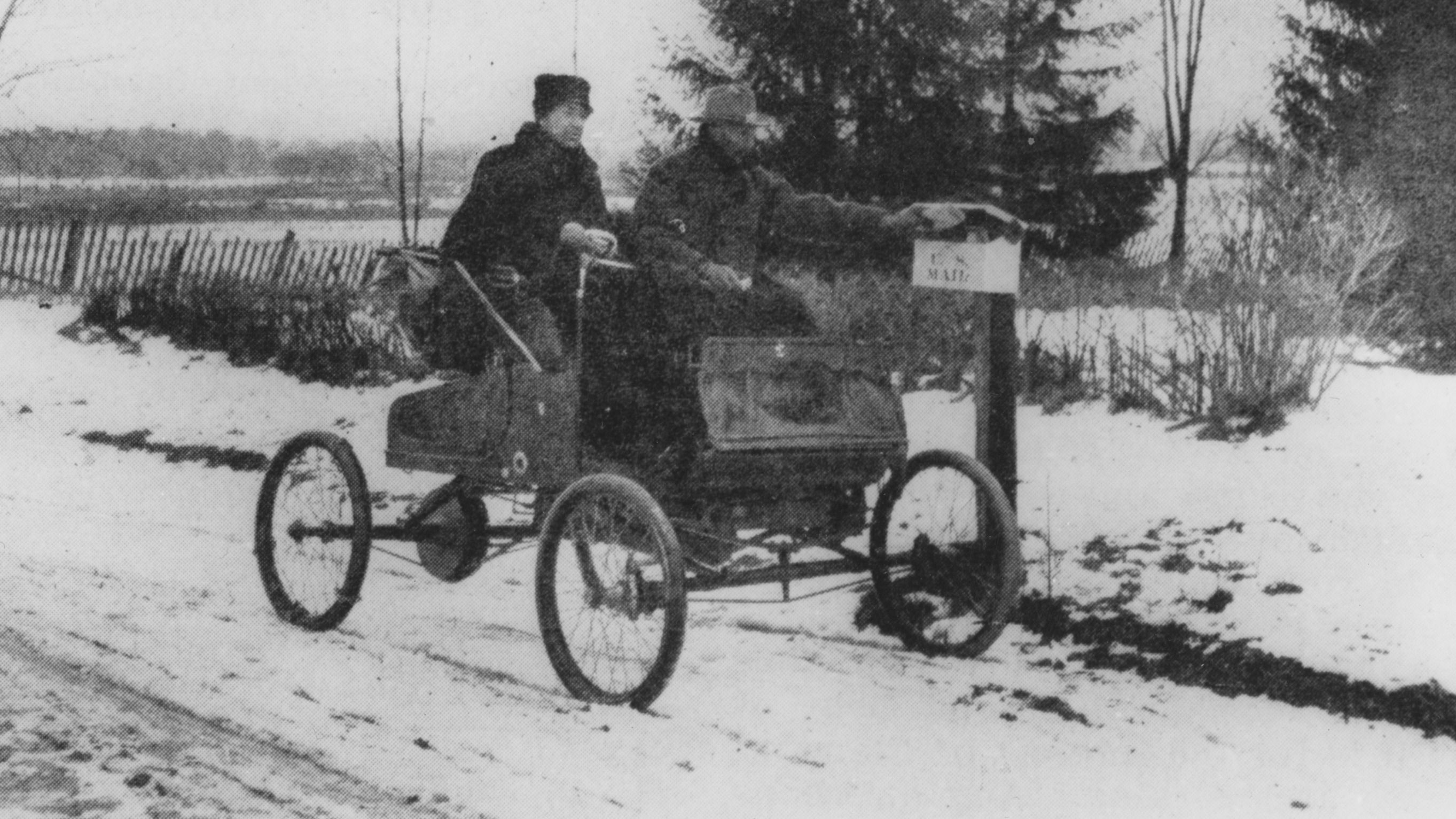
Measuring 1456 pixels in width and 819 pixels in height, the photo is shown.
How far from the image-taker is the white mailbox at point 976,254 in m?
6.02

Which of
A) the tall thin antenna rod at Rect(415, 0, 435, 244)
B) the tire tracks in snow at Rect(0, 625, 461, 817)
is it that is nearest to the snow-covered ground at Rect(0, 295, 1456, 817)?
the tire tracks in snow at Rect(0, 625, 461, 817)

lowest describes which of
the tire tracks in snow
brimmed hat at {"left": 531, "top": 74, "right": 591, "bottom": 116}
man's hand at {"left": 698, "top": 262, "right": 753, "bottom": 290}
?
the tire tracks in snow

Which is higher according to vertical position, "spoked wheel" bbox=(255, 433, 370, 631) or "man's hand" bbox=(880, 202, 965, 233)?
"man's hand" bbox=(880, 202, 965, 233)

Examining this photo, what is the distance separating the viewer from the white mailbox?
19.7 ft

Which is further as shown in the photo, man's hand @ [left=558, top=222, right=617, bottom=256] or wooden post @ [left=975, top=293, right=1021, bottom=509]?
wooden post @ [left=975, top=293, right=1021, bottom=509]

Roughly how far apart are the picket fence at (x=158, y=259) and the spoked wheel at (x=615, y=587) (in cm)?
1040

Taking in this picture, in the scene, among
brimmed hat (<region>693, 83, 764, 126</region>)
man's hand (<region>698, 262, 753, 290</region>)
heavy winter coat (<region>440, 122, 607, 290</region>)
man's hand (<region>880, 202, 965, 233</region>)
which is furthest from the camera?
heavy winter coat (<region>440, 122, 607, 290</region>)

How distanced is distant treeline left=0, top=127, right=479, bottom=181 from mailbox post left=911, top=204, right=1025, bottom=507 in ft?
20.7

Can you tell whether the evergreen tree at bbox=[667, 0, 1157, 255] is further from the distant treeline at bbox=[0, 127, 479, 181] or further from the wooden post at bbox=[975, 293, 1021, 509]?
the wooden post at bbox=[975, 293, 1021, 509]

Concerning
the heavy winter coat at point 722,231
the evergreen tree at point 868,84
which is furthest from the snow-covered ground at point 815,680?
the evergreen tree at point 868,84

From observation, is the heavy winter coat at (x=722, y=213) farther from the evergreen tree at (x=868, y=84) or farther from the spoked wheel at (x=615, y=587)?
the evergreen tree at (x=868, y=84)

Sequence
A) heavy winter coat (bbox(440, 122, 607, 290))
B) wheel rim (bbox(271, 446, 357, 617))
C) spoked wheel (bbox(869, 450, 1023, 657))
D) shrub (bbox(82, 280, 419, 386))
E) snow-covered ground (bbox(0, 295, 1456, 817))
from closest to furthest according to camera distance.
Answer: snow-covered ground (bbox(0, 295, 1456, 817)) < spoked wheel (bbox(869, 450, 1023, 657)) < heavy winter coat (bbox(440, 122, 607, 290)) < wheel rim (bbox(271, 446, 357, 617)) < shrub (bbox(82, 280, 419, 386))

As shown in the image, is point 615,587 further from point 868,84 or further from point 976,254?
point 868,84

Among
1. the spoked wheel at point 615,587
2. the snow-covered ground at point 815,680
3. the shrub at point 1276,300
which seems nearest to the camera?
the snow-covered ground at point 815,680
